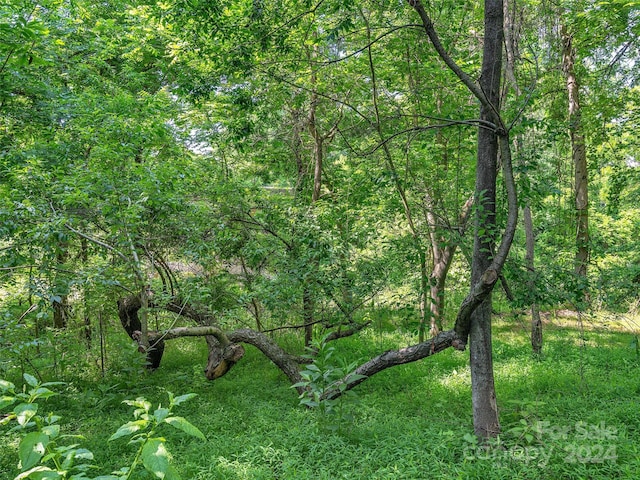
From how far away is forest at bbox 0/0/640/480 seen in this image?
3881mm

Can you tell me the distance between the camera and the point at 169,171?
5883 millimetres

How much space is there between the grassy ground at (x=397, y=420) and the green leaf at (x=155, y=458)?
2.11m

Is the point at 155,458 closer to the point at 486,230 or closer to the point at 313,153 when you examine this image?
the point at 486,230

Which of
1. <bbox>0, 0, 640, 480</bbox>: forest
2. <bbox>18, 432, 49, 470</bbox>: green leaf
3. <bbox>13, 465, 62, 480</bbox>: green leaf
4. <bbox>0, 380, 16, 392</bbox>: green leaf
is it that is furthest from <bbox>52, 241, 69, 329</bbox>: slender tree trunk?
<bbox>13, 465, 62, 480</bbox>: green leaf

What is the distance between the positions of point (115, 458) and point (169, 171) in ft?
11.7

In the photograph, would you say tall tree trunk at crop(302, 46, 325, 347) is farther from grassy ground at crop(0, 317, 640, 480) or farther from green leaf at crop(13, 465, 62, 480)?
green leaf at crop(13, 465, 62, 480)

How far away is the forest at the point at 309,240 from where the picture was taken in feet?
12.7

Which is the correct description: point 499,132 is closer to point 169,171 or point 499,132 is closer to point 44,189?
point 169,171

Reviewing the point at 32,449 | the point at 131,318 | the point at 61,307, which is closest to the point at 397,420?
the point at 32,449

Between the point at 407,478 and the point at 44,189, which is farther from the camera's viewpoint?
the point at 44,189

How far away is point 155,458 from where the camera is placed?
1507mm

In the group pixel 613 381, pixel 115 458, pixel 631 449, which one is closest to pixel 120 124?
pixel 115 458

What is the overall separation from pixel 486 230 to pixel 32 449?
350cm

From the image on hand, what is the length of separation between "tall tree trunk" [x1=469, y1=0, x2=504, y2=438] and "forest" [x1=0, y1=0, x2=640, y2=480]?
0.02m
